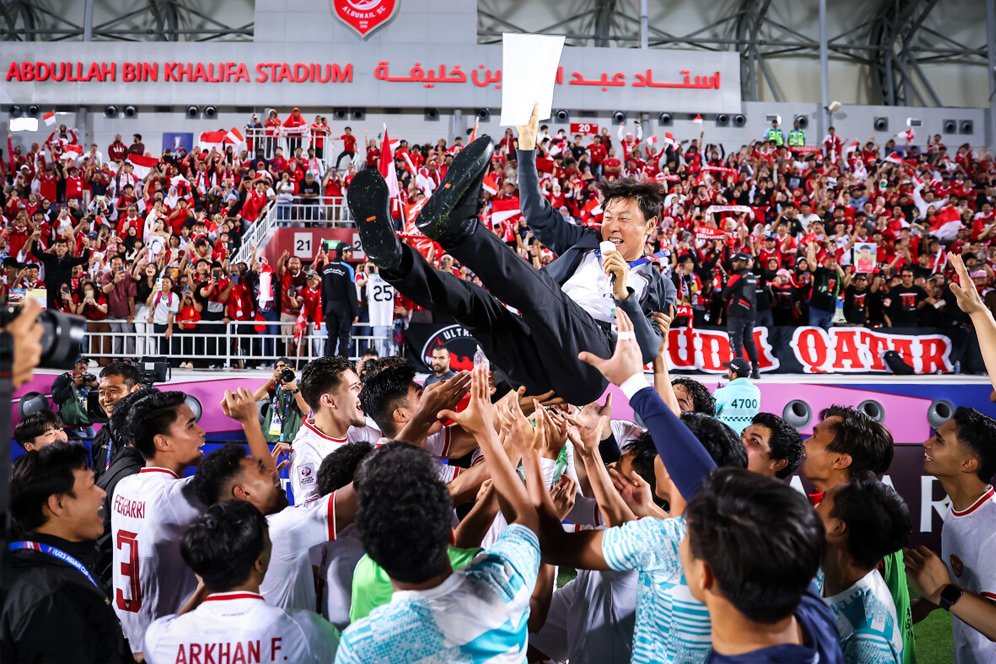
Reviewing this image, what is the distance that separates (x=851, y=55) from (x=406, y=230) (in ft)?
68.0

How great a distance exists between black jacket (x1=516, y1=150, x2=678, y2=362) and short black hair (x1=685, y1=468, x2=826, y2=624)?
2486mm

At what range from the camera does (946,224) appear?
16188 mm

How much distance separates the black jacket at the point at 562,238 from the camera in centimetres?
448

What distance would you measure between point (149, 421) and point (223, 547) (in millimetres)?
1225

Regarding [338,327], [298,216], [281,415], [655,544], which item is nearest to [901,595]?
[655,544]

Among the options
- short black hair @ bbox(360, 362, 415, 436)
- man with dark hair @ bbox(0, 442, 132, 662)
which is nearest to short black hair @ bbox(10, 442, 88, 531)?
man with dark hair @ bbox(0, 442, 132, 662)

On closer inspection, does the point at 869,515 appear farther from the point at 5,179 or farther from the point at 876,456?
the point at 5,179

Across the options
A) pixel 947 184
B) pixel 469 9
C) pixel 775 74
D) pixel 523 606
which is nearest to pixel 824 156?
pixel 947 184

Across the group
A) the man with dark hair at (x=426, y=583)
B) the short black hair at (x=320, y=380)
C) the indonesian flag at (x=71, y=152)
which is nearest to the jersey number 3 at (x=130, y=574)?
the short black hair at (x=320, y=380)

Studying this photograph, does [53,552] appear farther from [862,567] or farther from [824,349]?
[824,349]

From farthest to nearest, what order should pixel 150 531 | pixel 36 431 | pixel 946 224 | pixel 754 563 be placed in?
pixel 946 224, pixel 36 431, pixel 150 531, pixel 754 563

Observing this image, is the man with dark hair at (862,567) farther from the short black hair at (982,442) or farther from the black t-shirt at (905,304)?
the black t-shirt at (905,304)

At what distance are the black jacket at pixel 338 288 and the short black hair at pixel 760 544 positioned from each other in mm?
9659

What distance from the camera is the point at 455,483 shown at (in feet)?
9.73
